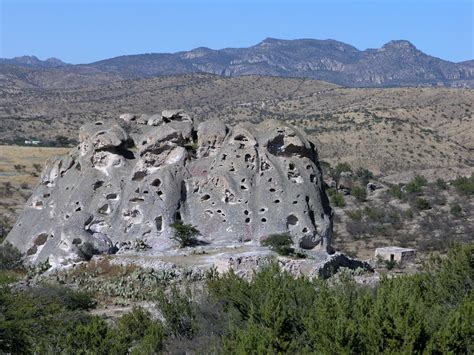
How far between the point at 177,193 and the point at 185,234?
1.89 m

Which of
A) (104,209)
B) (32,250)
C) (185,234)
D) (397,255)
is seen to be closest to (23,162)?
(32,250)

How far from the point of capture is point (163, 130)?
97.0 feet

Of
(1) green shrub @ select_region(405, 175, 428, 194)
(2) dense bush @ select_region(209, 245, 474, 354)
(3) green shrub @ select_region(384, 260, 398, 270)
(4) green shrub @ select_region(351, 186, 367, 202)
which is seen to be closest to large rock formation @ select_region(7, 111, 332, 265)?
(3) green shrub @ select_region(384, 260, 398, 270)

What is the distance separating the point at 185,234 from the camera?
26625 millimetres

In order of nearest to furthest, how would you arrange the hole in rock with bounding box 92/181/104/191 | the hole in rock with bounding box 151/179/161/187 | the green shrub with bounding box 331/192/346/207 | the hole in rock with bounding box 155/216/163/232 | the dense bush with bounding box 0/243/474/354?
1. the dense bush with bounding box 0/243/474/354
2. the hole in rock with bounding box 155/216/163/232
3. the hole in rock with bounding box 151/179/161/187
4. the hole in rock with bounding box 92/181/104/191
5. the green shrub with bounding box 331/192/346/207

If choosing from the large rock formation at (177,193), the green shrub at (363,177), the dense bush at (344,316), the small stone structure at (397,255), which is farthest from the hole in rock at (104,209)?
the green shrub at (363,177)

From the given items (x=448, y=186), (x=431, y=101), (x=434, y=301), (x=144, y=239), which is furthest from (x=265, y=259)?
(x=431, y=101)

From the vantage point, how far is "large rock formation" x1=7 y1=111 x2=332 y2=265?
2702cm

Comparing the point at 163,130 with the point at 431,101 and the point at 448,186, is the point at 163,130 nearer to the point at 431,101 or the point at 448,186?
the point at 448,186

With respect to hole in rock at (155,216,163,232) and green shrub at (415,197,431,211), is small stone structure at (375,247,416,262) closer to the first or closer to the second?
hole in rock at (155,216,163,232)

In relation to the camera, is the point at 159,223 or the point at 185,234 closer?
the point at 185,234

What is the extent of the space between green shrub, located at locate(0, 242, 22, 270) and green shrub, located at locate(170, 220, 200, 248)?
5.39 metres

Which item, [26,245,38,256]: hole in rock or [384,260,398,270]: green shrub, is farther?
[384,260,398,270]: green shrub

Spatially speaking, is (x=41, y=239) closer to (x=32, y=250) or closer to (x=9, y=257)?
(x=32, y=250)
